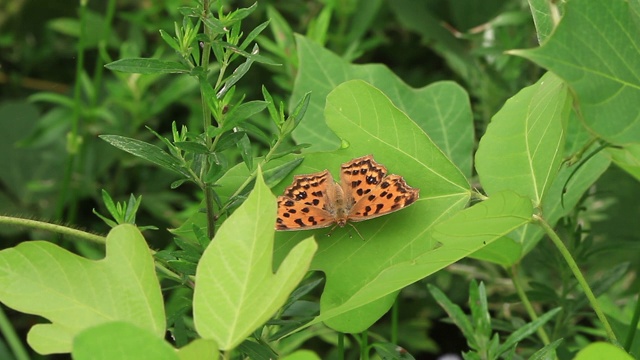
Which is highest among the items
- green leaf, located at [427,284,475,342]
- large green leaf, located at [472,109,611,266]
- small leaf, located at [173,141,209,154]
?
small leaf, located at [173,141,209,154]

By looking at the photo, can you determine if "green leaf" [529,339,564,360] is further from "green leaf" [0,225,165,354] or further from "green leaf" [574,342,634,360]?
"green leaf" [0,225,165,354]

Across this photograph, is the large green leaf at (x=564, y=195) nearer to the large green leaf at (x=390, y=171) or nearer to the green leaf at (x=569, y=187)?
the green leaf at (x=569, y=187)

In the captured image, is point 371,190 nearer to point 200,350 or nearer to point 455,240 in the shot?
point 455,240

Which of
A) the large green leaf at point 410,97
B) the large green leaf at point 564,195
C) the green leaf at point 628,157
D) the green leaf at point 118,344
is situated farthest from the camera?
the large green leaf at point 410,97

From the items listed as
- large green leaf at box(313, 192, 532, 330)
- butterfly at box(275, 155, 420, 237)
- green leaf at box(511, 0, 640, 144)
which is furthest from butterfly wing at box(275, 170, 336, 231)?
green leaf at box(511, 0, 640, 144)

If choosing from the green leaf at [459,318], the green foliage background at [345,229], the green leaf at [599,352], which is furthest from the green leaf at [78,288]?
the green leaf at [459,318]

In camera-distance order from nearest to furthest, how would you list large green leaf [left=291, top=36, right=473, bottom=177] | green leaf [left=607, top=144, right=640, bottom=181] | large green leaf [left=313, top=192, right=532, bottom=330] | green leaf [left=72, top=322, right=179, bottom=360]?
1. green leaf [left=72, top=322, right=179, bottom=360]
2. large green leaf [left=313, top=192, right=532, bottom=330]
3. green leaf [left=607, top=144, right=640, bottom=181]
4. large green leaf [left=291, top=36, right=473, bottom=177]
